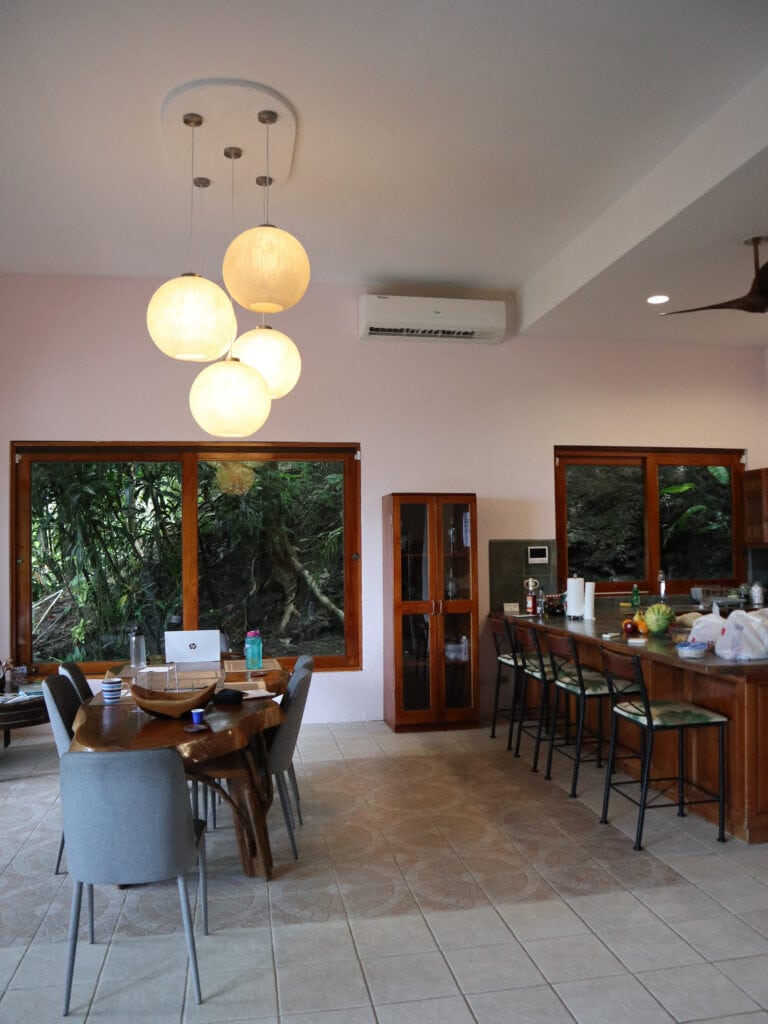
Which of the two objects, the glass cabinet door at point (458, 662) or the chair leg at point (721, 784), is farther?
the glass cabinet door at point (458, 662)

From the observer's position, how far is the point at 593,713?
17.0 feet

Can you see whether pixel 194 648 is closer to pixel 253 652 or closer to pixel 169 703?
pixel 253 652

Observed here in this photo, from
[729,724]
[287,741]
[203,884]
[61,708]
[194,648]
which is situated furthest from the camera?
[194,648]

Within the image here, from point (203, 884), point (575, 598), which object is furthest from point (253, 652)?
point (575, 598)

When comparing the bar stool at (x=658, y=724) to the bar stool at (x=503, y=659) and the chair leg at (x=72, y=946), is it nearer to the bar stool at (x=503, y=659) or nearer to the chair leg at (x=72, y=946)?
the bar stool at (x=503, y=659)

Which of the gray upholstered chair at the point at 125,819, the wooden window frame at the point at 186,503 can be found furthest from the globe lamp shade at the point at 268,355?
the wooden window frame at the point at 186,503

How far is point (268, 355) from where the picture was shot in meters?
3.63

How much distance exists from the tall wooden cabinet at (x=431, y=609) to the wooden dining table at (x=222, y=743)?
7.27ft

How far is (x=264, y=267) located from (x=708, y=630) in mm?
2790

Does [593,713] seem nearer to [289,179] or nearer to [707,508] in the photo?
[707,508]

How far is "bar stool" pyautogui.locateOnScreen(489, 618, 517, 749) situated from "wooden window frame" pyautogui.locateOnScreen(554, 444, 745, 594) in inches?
36.7

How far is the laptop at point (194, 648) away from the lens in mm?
4121

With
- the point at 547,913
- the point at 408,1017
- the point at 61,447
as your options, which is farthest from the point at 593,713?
the point at 61,447

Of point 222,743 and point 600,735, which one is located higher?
point 222,743
